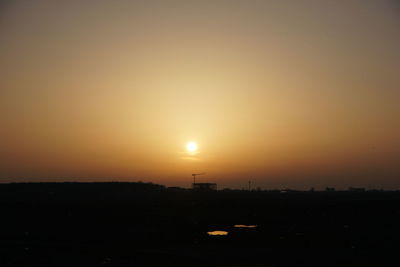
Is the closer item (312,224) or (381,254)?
(381,254)

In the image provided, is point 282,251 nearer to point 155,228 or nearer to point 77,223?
point 155,228

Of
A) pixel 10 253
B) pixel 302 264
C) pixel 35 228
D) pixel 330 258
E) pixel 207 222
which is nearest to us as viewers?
pixel 302 264

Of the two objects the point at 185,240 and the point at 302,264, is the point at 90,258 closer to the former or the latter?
the point at 185,240

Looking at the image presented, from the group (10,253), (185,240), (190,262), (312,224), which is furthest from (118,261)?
(312,224)

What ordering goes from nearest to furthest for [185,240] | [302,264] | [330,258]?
[302,264], [330,258], [185,240]

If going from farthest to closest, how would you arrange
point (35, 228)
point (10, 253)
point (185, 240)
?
point (35, 228), point (185, 240), point (10, 253)

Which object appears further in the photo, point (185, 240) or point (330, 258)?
point (185, 240)

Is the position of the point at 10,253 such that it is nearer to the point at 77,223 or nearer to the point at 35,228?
the point at 35,228

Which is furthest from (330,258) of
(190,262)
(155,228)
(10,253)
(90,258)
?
(155,228)

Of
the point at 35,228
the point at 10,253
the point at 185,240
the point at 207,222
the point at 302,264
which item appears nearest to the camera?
the point at 302,264
